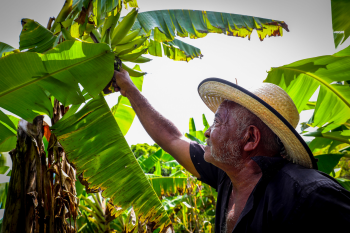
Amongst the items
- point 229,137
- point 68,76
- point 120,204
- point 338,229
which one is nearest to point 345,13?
point 229,137

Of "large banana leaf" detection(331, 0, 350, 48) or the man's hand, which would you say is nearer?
the man's hand

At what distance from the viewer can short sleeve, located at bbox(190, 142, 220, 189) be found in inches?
70.5

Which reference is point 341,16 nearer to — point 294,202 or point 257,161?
point 257,161

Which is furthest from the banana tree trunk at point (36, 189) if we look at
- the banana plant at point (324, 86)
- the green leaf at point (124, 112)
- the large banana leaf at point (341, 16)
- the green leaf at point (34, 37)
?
the large banana leaf at point (341, 16)

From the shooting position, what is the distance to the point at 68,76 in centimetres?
145

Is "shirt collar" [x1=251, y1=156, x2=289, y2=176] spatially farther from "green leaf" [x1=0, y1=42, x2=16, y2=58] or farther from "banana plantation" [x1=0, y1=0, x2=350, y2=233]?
"green leaf" [x1=0, y1=42, x2=16, y2=58]

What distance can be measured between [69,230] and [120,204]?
45 centimetres

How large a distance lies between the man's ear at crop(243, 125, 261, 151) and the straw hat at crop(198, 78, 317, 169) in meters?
0.14

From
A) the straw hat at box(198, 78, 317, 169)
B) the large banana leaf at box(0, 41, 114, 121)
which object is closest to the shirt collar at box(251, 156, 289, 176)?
the straw hat at box(198, 78, 317, 169)

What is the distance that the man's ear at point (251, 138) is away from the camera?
1458 millimetres

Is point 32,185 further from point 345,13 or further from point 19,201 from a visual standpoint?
point 345,13

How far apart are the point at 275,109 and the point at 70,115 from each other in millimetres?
1411

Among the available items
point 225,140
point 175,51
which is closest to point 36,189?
point 225,140

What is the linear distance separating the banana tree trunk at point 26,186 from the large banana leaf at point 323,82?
7.05 ft
